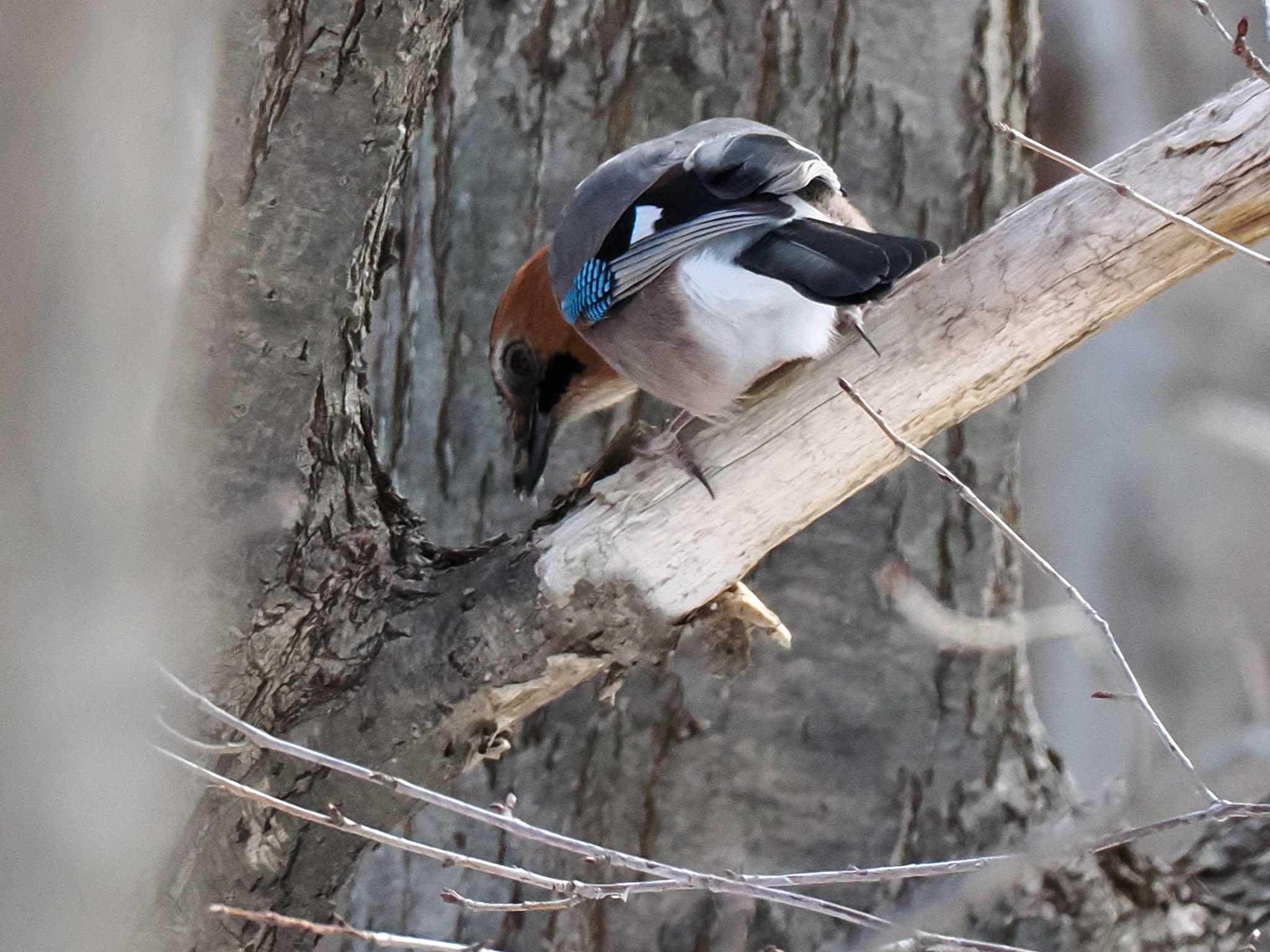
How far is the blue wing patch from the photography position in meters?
2.22

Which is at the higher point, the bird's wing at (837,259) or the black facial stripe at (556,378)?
the black facial stripe at (556,378)

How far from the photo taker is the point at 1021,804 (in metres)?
2.51

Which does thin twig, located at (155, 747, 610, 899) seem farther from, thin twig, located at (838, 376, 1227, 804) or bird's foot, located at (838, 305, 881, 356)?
bird's foot, located at (838, 305, 881, 356)

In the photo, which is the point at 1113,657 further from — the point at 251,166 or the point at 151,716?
the point at 251,166

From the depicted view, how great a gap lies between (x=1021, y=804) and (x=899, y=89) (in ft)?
4.54

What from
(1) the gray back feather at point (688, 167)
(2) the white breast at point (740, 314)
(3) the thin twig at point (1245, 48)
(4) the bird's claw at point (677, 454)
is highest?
(1) the gray back feather at point (688, 167)

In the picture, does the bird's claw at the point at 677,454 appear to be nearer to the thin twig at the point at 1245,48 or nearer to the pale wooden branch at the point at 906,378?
the pale wooden branch at the point at 906,378

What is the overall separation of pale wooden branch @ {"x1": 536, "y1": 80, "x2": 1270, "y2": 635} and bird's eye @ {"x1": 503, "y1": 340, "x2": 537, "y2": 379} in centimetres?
69

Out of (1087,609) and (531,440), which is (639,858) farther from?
(531,440)

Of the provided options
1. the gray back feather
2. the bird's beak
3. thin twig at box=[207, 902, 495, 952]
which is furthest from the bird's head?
thin twig at box=[207, 902, 495, 952]

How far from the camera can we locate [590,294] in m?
2.26

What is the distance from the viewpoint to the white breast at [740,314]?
6.36 ft

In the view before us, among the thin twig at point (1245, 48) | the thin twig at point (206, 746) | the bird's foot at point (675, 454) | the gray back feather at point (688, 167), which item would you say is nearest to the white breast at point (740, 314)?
the gray back feather at point (688, 167)

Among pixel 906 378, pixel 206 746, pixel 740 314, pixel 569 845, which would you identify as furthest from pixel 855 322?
pixel 206 746
